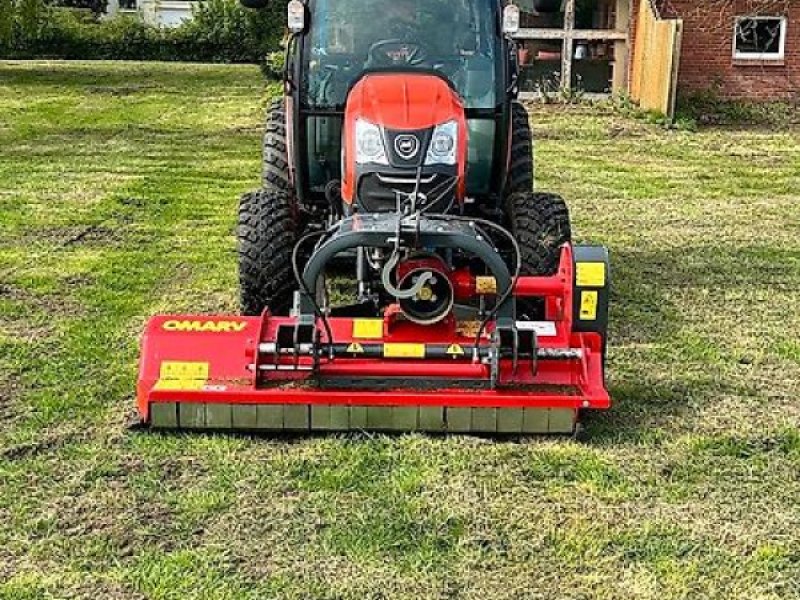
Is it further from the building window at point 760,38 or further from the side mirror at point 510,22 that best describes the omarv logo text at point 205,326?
the building window at point 760,38

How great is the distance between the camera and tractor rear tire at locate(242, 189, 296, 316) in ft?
20.8

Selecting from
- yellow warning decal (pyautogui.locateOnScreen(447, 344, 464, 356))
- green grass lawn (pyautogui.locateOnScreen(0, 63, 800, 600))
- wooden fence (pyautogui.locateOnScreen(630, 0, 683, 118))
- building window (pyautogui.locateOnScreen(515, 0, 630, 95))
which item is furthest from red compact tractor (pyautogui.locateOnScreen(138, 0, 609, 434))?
building window (pyautogui.locateOnScreen(515, 0, 630, 95))

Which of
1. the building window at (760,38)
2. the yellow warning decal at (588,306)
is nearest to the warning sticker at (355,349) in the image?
the yellow warning decal at (588,306)

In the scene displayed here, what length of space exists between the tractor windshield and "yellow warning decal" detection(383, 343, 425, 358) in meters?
1.80

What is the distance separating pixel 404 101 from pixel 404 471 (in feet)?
6.38

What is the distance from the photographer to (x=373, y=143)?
19.6 feet

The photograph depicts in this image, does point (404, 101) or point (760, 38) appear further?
point (760, 38)

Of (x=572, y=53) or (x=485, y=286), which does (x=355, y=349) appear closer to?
(x=485, y=286)

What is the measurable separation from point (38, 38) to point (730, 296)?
31780mm

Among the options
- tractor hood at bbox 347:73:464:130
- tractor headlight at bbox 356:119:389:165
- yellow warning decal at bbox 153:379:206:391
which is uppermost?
tractor hood at bbox 347:73:464:130

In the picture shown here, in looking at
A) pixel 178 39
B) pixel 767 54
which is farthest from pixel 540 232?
pixel 178 39

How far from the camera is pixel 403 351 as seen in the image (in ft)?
17.3

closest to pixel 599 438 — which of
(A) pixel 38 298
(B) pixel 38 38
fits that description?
(A) pixel 38 298

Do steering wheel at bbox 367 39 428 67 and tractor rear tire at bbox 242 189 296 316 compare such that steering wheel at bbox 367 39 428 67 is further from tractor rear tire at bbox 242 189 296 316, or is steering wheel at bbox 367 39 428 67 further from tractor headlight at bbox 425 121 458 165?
tractor rear tire at bbox 242 189 296 316
